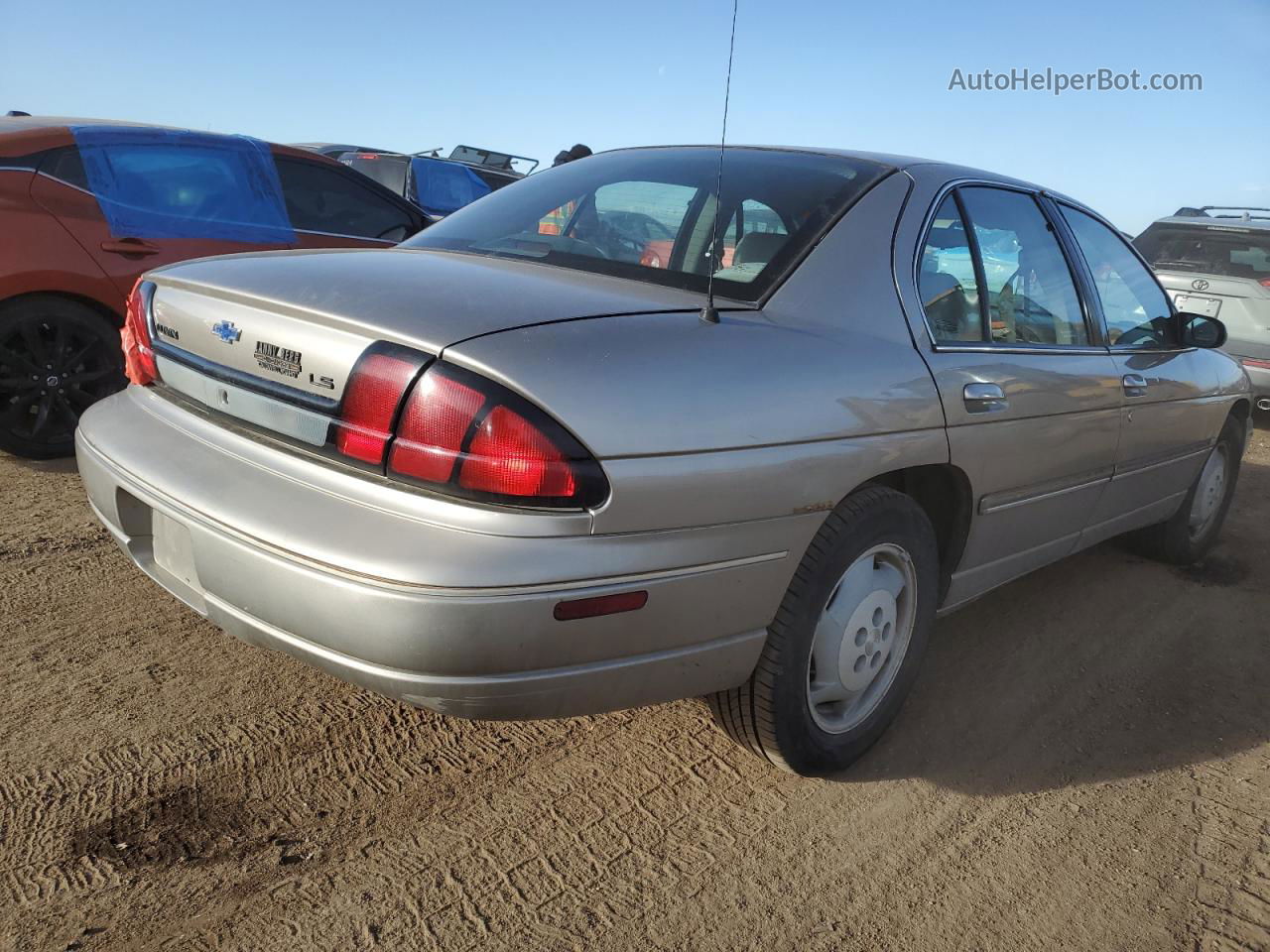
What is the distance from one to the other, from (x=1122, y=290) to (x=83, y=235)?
177 inches

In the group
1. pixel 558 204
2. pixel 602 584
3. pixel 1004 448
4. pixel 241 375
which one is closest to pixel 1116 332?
pixel 1004 448

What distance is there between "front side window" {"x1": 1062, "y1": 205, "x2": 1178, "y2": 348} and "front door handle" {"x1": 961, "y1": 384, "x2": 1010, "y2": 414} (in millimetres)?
1022

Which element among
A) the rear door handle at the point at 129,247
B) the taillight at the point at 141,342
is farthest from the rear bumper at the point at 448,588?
the rear door handle at the point at 129,247

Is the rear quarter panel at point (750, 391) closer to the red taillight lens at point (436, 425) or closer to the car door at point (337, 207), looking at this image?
the red taillight lens at point (436, 425)

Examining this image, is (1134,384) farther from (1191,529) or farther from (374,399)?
(374,399)

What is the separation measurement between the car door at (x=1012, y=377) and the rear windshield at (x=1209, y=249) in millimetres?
5744

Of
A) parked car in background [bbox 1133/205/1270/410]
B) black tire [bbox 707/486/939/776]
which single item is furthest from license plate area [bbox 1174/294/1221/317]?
black tire [bbox 707/486/939/776]

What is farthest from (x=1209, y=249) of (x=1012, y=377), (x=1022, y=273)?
(x=1012, y=377)

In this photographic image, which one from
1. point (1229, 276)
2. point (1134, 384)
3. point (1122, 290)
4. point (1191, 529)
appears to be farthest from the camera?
point (1229, 276)

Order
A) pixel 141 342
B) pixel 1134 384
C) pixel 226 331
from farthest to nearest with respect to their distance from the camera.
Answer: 1. pixel 1134 384
2. pixel 141 342
3. pixel 226 331

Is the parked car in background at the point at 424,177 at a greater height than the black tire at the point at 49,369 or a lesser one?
greater

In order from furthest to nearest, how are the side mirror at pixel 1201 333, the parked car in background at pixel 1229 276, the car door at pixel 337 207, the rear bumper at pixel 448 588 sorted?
the parked car in background at pixel 1229 276 → the car door at pixel 337 207 → the side mirror at pixel 1201 333 → the rear bumper at pixel 448 588

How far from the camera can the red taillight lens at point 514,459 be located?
5.86 ft

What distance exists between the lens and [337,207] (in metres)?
5.82
